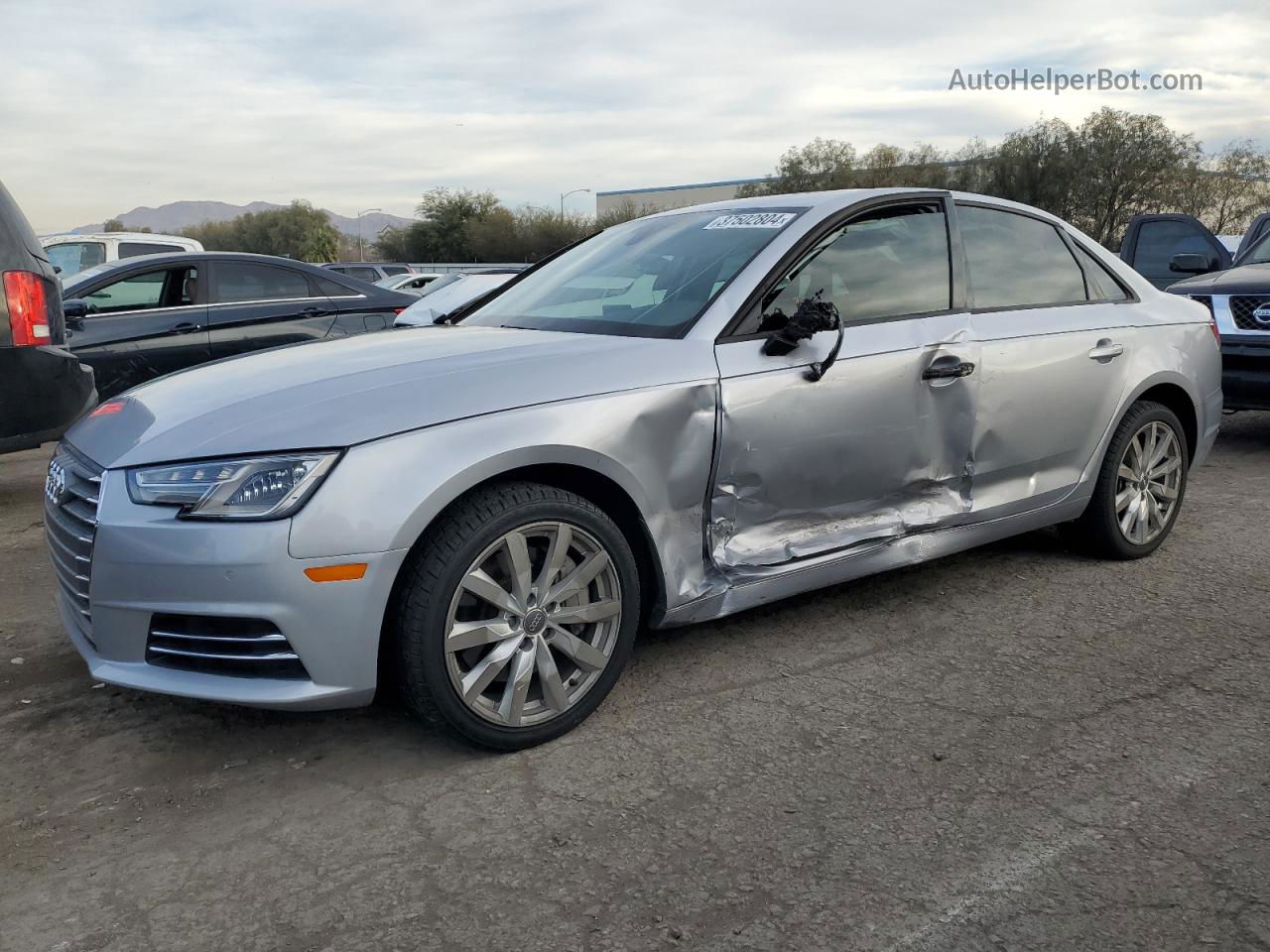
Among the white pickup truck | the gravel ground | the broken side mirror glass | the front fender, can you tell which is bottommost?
the gravel ground

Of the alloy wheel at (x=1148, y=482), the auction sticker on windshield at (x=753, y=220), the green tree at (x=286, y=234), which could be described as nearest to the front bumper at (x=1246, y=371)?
the alloy wheel at (x=1148, y=482)

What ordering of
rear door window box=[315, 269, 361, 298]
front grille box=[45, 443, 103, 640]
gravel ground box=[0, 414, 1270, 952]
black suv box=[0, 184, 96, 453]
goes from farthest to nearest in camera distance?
rear door window box=[315, 269, 361, 298] → black suv box=[0, 184, 96, 453] → front grille box=[45, 443, 103, 640] → gravel ground box=[0, 414, 1270, 952]

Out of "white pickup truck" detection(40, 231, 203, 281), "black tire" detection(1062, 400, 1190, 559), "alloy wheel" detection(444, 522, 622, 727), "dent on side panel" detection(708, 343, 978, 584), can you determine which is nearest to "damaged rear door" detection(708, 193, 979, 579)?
"dent on side panel" detection(708, 343, 978, 584)

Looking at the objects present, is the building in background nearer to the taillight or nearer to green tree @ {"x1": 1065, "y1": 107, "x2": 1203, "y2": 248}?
green tree @ {"x1": 1065, "y1": 107, "x2": 1203, "y2": 248}

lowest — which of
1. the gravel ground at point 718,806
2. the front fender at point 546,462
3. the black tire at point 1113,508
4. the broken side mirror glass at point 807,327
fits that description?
the gravel ground at point 718,806

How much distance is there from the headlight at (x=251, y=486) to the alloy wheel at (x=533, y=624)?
18.7 inches

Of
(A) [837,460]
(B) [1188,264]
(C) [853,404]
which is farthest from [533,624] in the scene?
(B) [1188,264]

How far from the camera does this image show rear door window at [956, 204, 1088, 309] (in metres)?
4.20

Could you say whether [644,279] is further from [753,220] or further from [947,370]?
[947,370]

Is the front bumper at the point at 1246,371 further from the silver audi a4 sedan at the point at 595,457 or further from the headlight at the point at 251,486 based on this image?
the headlight at the point at 251,486

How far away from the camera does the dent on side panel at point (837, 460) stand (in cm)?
336

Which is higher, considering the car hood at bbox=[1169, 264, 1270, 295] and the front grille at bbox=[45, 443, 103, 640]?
the car hood at bbox=[1169, 264, 1270, 295]

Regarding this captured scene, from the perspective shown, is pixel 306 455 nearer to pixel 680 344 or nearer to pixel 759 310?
pixel 680 344

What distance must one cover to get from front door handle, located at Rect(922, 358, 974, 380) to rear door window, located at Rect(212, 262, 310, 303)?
6059 millimetres
